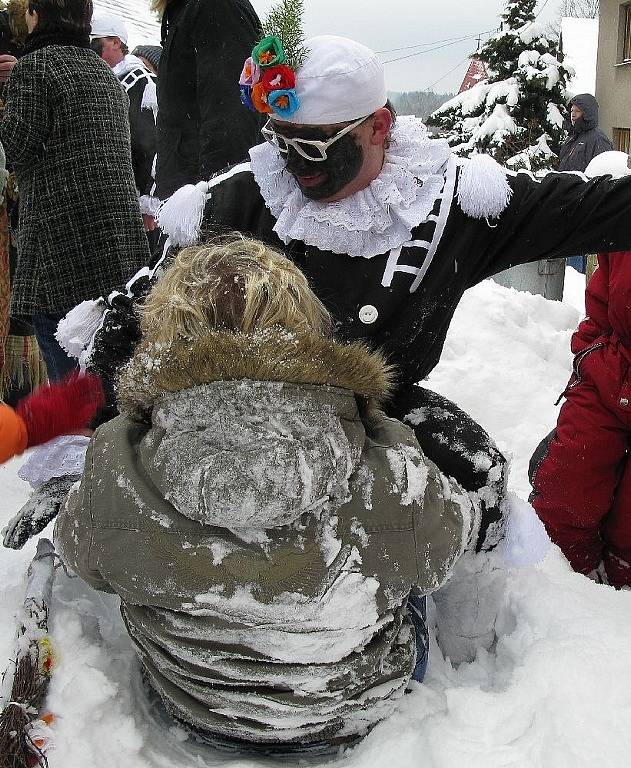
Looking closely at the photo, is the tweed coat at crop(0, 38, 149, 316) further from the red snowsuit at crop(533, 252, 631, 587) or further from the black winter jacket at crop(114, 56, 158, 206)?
Result: the red snowsuit at crop(533, 252, 631, 587)

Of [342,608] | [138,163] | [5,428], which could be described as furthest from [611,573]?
[138,163]

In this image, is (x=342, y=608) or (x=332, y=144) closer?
(x=342, y=608)

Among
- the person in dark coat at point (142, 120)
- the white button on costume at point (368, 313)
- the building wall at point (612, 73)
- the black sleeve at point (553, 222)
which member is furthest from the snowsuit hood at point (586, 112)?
the building wall at point (612, 73)

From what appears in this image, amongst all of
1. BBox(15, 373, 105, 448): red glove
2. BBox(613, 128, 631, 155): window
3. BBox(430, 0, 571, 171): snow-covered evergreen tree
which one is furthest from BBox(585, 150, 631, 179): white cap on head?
BBox(613, 128, 631, 155): window

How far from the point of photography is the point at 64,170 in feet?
10.2

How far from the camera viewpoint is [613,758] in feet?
5.31

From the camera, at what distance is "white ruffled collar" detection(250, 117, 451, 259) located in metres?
2.14

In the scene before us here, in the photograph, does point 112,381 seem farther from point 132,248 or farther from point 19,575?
point 132,248

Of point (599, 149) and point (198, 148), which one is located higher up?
point (198, 148)

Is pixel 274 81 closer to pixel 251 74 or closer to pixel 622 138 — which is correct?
pixel 251 74

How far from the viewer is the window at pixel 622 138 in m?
16.2

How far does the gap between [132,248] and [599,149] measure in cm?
647

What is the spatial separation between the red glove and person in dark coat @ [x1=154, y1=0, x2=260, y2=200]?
4.03ft

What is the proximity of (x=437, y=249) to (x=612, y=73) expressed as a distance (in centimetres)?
1750
